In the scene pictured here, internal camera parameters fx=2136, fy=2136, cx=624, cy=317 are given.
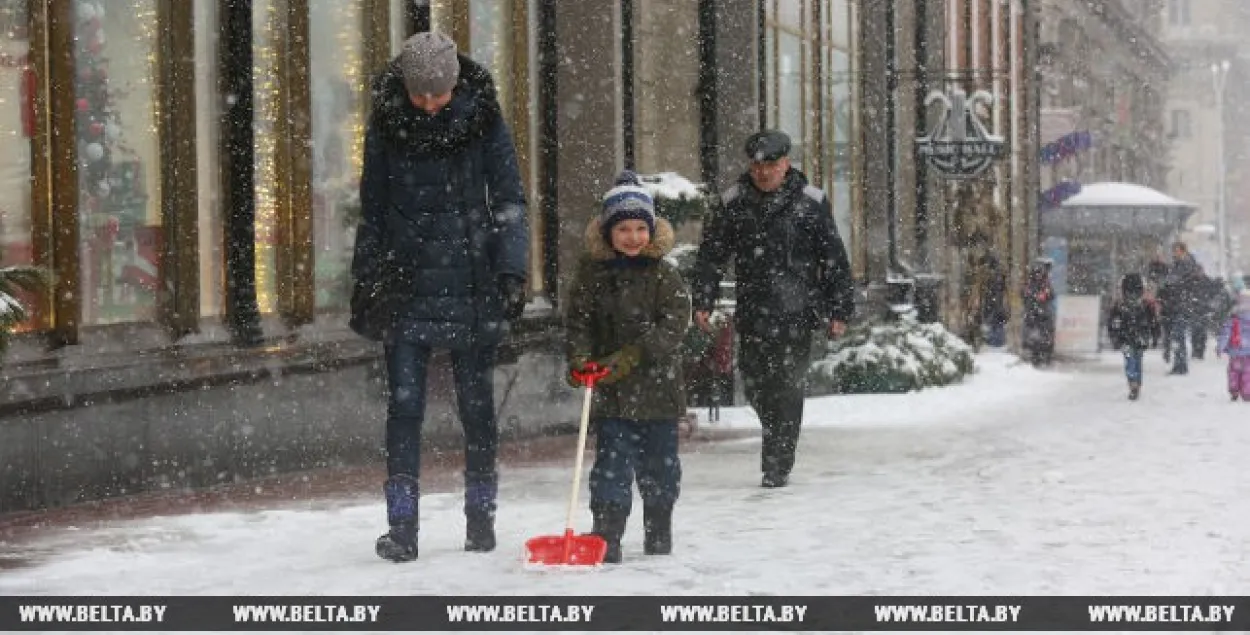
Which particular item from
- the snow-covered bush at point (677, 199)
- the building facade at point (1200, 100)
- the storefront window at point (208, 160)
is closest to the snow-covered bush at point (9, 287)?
the storefront window at point (208, 160)

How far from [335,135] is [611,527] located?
592 centimetres

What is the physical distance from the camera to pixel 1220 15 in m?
97.0

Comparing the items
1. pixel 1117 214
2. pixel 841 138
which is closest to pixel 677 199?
pixel 841 138

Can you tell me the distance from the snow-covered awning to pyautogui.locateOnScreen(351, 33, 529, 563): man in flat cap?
108ft

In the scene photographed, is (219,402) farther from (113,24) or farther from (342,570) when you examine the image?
(342,570)

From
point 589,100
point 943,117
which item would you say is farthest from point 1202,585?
point 943,117

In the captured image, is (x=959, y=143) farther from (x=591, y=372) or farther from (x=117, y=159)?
(x=591, y=372)

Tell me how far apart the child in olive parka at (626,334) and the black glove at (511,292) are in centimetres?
22

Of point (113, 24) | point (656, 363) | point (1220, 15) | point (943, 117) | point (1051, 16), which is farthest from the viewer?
point (1220, 15)

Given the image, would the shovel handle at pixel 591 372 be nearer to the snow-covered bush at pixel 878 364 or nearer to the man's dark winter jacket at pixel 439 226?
the man's dark winter jacket at pixel 439 226

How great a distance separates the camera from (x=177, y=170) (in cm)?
1170

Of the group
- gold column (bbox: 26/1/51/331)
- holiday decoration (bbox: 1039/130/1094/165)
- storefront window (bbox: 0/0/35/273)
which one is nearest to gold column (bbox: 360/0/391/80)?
gold column (bbox: 26/1/51/331)

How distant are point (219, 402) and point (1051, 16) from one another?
3689 centimetres

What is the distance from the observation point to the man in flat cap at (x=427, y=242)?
8102 mm
